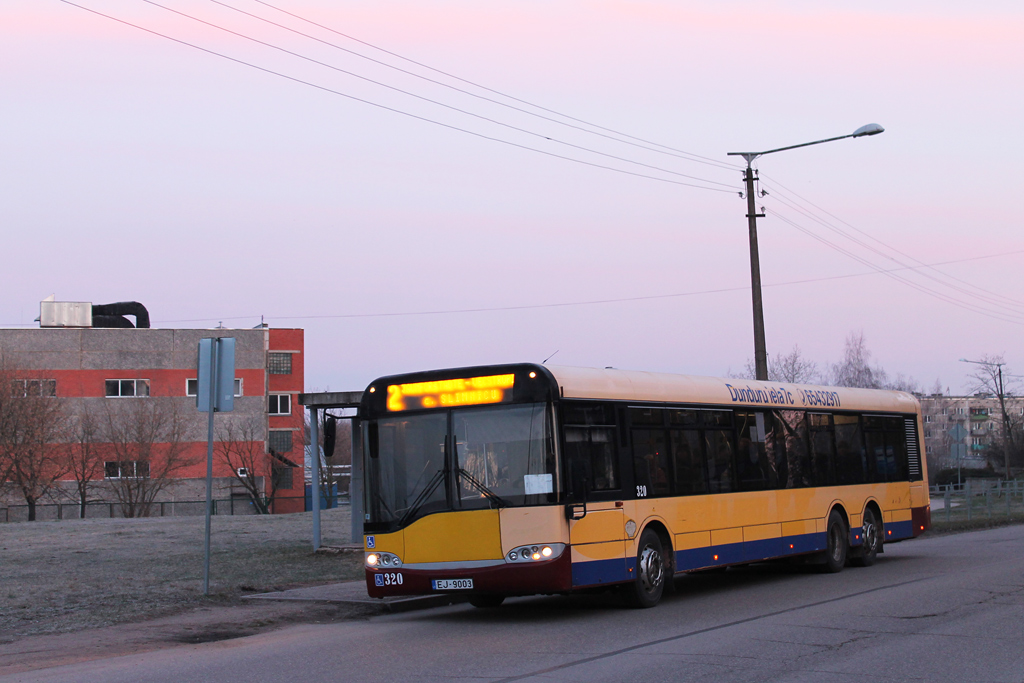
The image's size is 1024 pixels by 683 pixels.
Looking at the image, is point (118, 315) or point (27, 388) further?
point (118, 315)

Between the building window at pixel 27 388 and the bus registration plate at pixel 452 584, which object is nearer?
the bus registration plate at pixel 452 584

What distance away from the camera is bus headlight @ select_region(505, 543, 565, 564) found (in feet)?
39.5

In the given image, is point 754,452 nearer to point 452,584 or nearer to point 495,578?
point 495,578

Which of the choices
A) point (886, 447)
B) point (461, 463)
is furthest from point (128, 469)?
point (461, 463)

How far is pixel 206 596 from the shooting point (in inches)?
563

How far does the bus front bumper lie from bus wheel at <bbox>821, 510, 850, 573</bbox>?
24.0ft

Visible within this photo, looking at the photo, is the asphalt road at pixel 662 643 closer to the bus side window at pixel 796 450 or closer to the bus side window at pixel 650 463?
the bus side window at pixel 650 463

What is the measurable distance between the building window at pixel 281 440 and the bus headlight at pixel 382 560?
64765 mm

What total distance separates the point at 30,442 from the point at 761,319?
38032mm

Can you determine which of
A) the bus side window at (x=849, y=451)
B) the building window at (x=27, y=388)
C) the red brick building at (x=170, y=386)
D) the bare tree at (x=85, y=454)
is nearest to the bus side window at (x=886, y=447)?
the bus side window at (x=849, y=451)

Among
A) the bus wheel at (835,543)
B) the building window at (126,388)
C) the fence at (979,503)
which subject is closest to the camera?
the bus wheel at (835,543)

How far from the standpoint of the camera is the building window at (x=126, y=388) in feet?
231

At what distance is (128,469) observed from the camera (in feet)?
187

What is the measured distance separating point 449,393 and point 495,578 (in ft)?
6.92
